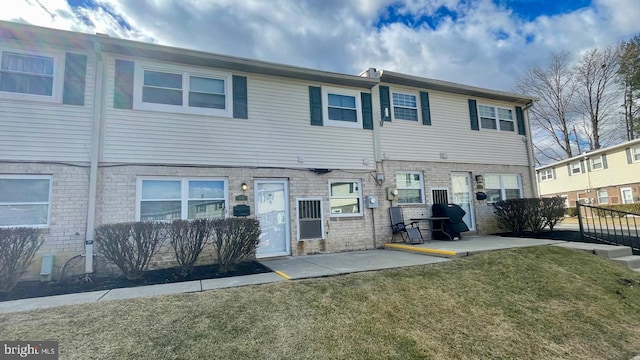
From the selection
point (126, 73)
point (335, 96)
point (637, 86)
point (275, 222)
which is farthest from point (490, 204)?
point (637, 86)

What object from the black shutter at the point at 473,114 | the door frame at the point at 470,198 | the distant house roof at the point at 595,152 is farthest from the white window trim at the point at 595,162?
the door frame at the point at 470,198

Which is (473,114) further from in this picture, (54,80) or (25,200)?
(25,200)

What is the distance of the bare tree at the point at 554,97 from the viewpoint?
25500 millimetres

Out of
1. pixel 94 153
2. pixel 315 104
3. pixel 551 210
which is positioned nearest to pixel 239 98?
pixel 315 104

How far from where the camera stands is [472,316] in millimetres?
4184

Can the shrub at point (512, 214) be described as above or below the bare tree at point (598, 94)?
below

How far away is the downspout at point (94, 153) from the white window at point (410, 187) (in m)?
8.06

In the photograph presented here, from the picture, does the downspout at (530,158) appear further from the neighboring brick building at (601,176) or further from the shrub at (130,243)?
the shrub at (130,243)

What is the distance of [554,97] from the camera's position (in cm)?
2644

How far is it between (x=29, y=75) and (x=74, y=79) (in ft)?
2.65

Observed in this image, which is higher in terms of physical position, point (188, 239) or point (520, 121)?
point (520, 121)

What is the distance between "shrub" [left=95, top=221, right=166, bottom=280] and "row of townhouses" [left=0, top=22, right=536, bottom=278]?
3.49ft

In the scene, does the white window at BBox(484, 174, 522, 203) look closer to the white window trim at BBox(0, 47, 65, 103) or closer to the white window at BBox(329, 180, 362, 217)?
the white window at BBox(329, 180, 362, 217)

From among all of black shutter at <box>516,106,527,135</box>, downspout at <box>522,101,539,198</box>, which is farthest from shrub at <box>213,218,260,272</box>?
black shutter at <box>516,106,527,135</box>
